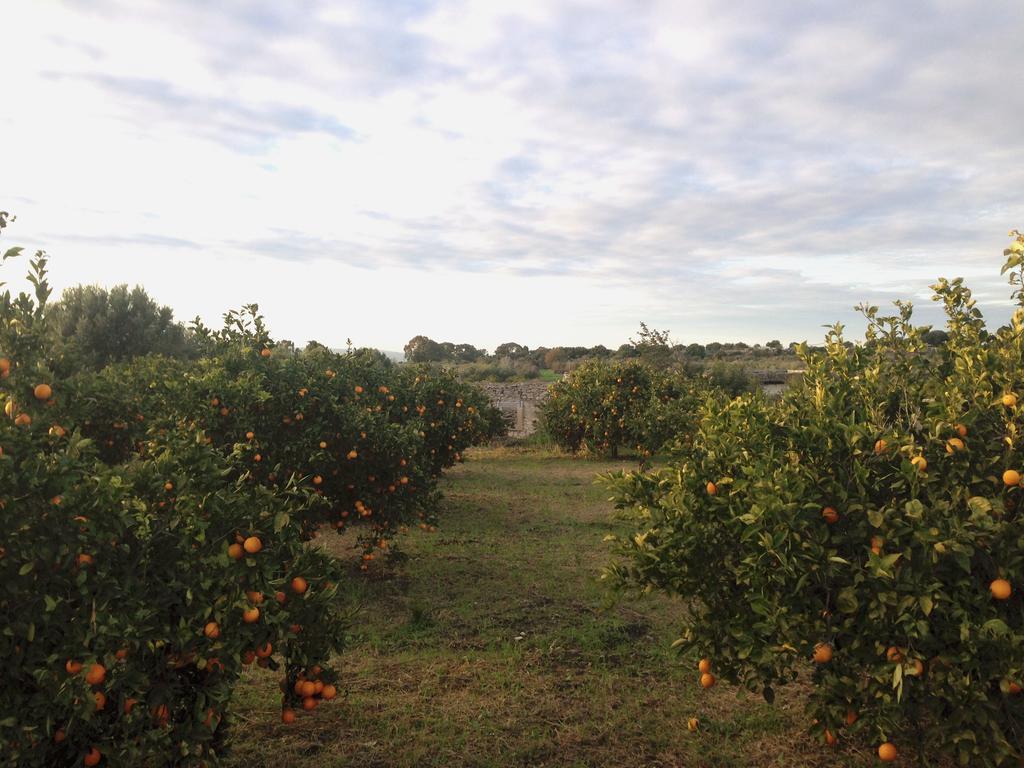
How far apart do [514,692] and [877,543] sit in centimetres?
261

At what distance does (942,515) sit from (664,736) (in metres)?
2.04

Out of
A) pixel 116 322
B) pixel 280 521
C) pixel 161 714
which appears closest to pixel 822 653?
pixel 280 521

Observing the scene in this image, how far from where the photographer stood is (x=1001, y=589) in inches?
104

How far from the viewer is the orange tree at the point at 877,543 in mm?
2713

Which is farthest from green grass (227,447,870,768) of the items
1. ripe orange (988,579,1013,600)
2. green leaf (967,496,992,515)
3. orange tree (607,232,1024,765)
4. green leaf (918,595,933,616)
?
green leaf (967,496,992,515)

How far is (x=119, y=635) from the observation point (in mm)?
2400

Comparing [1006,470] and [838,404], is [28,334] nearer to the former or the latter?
[838,404]

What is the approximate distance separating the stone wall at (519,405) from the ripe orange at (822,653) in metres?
16.2

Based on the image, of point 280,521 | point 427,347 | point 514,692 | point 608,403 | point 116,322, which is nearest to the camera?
point 280,521

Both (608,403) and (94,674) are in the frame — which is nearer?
(94,674)

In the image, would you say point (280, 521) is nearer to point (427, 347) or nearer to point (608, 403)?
point (608, 403)

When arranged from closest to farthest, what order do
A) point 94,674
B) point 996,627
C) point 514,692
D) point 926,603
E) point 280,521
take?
point 94,674
point 996,627
point 926,603
point 280,521
point 514,692

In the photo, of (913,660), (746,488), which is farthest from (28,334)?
(913,660)

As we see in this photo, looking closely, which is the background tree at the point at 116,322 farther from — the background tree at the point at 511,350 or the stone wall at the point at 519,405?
the background tree at the point at 511,350
